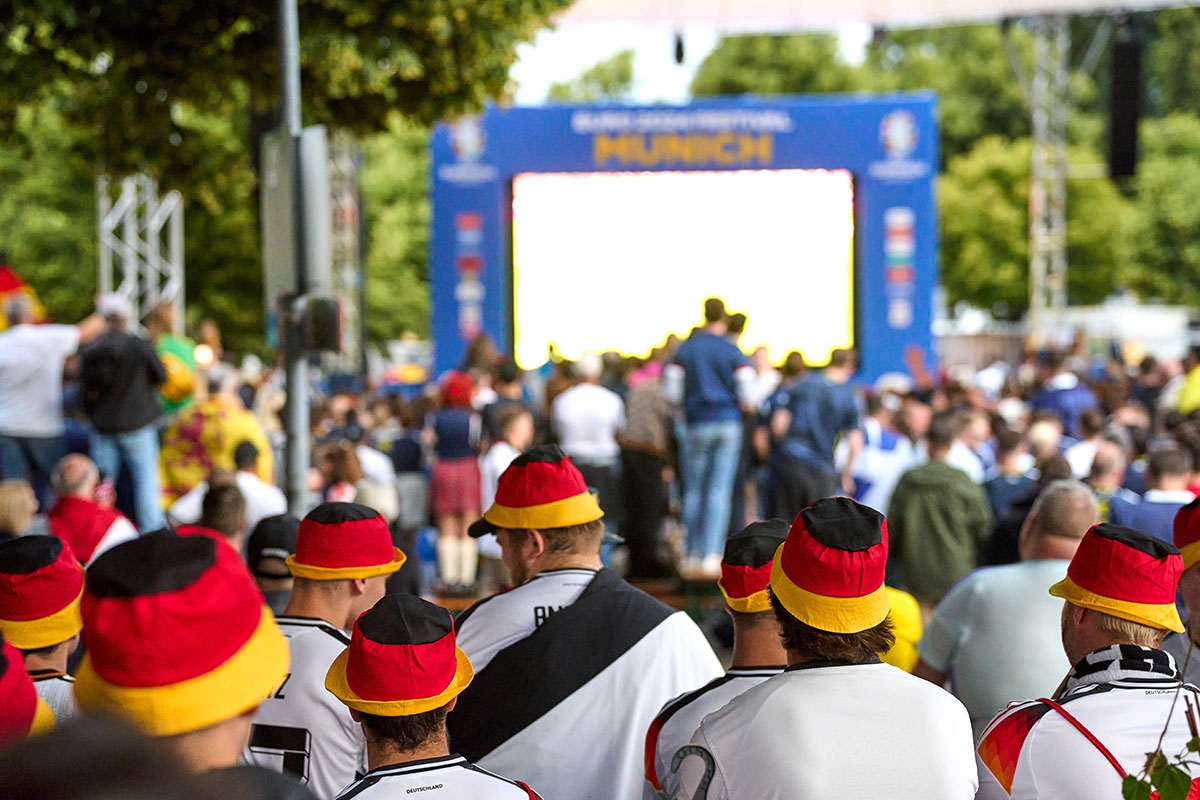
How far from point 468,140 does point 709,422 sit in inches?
351

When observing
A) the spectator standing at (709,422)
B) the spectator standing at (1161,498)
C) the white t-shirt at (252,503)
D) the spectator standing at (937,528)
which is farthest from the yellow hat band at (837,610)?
the spectator standing at (709,422)

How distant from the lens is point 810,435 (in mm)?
9883

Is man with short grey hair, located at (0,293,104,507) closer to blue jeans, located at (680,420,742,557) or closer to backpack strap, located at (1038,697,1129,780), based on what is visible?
blue jeans, located at (680,420,742,557)

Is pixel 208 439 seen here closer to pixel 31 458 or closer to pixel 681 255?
pixel 31 458

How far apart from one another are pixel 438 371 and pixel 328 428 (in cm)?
706

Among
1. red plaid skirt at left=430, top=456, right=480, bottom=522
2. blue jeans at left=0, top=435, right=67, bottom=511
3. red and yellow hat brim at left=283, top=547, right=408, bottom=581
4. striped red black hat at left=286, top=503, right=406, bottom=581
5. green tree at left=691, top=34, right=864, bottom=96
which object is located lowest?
red plaid skirt at left=430, top=456, right=480, bottom=522

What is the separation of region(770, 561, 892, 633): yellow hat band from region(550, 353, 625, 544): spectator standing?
24.3ft

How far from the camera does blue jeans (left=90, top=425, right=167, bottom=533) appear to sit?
941 cm

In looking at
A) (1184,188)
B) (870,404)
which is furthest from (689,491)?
(1184,188)

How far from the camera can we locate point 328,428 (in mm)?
10883

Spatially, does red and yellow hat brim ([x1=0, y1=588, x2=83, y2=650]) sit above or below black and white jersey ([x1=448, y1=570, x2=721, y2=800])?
above

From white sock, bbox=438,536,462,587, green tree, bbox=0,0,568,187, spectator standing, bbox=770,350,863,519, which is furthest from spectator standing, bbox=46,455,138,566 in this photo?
spectator standing, bbox=770,350,863,519

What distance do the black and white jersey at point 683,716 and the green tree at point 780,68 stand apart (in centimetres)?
4361

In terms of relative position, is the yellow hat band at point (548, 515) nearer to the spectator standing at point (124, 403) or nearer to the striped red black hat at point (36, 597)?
the striped red black hat at point (36, 597)
